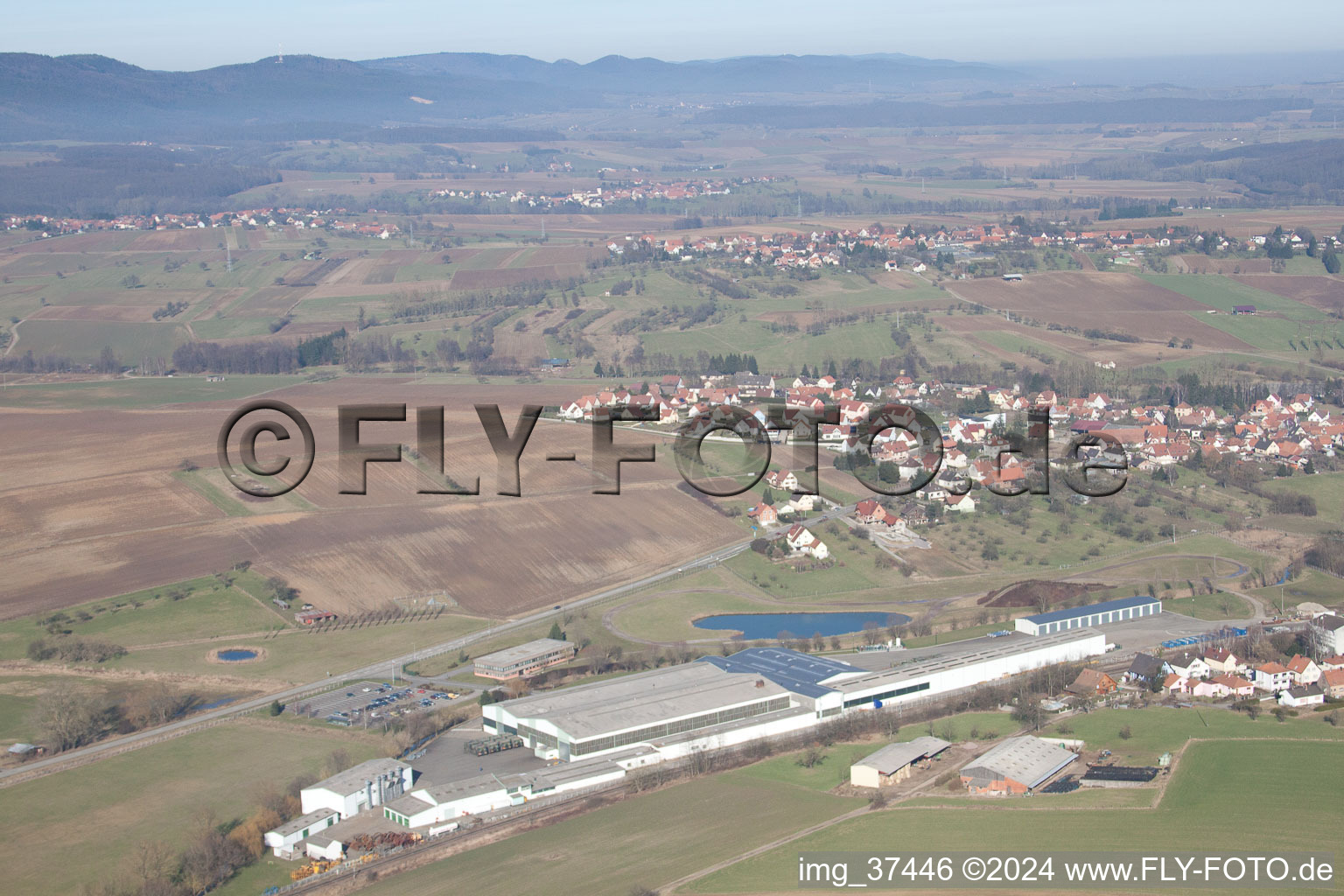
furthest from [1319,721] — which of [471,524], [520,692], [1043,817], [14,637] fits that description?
[14,637]

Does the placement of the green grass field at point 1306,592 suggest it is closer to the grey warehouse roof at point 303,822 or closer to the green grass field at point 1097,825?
the green grass field at point 1097,825

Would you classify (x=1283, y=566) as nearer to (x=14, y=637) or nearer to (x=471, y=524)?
(x=471, y=524)

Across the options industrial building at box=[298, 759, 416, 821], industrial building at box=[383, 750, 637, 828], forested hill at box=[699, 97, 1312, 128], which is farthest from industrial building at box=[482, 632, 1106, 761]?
forested hill at box=[699, 97, 1312, 128]

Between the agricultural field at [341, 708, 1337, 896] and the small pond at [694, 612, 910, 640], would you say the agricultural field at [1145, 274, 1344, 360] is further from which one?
the agricultural field at [341, 708, 1337, 896]

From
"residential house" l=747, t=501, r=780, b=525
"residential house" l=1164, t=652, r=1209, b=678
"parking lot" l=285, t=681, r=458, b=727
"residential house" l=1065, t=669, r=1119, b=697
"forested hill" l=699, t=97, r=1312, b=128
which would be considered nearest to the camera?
"parking lot" l=285, t=681, r=458, b=727

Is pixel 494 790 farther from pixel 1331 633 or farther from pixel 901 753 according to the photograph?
pixel 1331 633
